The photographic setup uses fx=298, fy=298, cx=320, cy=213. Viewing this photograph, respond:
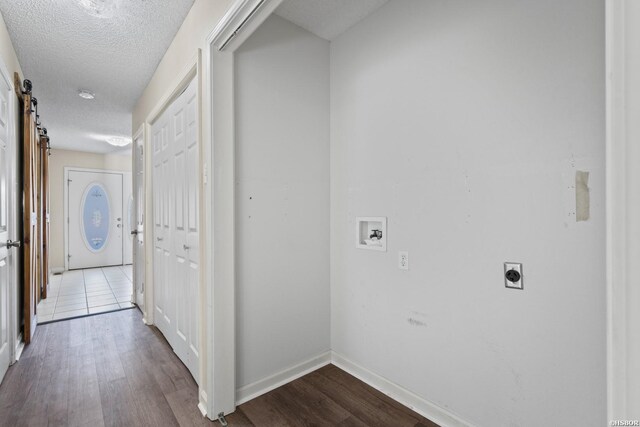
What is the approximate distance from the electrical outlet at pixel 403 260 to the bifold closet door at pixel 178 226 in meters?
1.25

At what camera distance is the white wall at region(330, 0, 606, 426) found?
3.90ft

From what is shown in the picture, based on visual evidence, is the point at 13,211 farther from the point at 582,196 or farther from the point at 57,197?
the point at 57,197

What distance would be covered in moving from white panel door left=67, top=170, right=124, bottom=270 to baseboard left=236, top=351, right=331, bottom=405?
6.17 metres

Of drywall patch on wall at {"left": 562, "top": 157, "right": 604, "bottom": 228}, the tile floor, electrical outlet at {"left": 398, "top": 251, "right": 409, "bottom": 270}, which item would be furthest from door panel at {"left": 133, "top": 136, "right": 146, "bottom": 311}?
drywall patch on wall at {"left": 562, "top": 157, "right": 604, "bottom": 228}

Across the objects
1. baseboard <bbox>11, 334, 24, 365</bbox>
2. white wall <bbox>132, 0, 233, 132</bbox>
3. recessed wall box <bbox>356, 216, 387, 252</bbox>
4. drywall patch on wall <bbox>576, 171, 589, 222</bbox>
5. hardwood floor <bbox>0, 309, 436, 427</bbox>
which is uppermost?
white wall <bbox>132, 0, 233, 132</bbox>

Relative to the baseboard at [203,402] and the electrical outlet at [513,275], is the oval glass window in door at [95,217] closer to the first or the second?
the baseboard at [203,402]

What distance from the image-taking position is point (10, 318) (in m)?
2.28

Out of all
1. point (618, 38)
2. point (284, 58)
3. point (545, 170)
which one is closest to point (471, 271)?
point (545, 170)

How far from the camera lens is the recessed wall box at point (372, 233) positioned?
75.9 inches

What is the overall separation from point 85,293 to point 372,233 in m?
4.52

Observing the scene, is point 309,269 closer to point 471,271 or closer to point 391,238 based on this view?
point 391,238

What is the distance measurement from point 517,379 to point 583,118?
1.15 m

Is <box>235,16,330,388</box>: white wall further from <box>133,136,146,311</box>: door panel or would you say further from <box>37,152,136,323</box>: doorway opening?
<box>37,152,136,323</box>: doorway opening

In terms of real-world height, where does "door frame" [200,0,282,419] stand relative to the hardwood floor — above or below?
above
